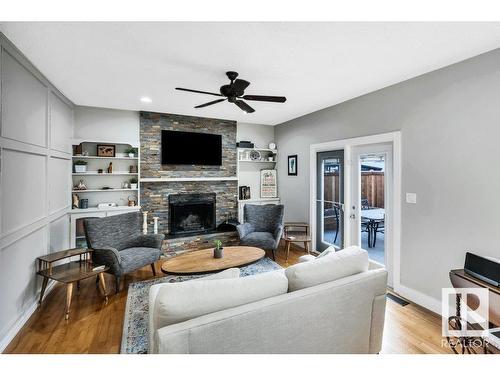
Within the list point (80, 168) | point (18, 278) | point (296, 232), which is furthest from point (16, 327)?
point (296, 232)

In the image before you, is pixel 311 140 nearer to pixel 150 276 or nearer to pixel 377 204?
pixel 377 204

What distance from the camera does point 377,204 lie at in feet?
11.2

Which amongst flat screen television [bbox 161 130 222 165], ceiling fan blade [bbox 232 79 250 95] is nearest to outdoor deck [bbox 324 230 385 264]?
ceiling fan blade [bbox 232 79 250 95]

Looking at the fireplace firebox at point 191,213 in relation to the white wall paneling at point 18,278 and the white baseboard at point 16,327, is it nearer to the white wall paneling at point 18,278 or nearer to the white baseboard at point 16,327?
the white wall paneling at point 18,278

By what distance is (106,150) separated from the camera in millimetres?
4176

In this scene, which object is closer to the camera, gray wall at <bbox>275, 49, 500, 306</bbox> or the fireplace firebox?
gray wall at <bbox>275, 49, 500, 306</bbox>

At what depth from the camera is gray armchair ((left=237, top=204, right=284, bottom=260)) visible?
4.18m

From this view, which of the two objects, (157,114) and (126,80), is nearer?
(126,80)

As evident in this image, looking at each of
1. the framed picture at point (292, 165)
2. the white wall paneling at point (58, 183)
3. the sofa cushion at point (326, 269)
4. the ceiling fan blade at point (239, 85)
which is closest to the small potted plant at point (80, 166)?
the white wall paneling at point (58, 183)

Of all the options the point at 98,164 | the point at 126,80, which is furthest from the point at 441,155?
the point at 98,164

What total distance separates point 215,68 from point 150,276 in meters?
2.94

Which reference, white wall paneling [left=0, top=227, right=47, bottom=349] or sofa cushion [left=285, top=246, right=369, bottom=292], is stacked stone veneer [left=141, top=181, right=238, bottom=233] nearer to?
white wall paneling [left=0, top=227, right=47, bottom=349]

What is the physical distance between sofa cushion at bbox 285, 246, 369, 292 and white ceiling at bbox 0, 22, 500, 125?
175 centimetres

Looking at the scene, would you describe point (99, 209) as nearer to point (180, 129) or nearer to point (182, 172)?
point (182, 172)
